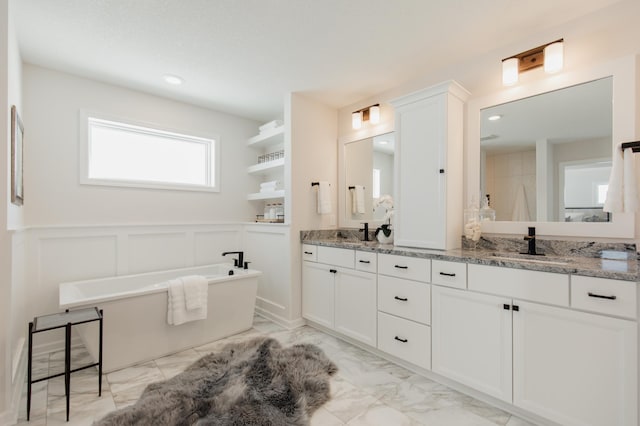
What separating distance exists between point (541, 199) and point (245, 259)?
330 cm

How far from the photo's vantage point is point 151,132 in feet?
11.5

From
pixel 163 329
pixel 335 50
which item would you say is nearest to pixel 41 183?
pixel 163 329

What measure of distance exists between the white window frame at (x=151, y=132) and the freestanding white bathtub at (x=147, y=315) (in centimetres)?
98

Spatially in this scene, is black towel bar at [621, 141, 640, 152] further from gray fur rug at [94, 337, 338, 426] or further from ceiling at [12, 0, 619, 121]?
gray fur rug at [94, 337, 338, 426]

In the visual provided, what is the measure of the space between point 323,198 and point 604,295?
2.42 meters

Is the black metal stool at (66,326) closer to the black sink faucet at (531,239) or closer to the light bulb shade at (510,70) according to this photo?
the black sink faucet at (531,239)

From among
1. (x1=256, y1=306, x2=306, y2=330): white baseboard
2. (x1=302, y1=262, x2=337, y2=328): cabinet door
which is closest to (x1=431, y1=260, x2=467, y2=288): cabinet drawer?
(x1=302, y1=262, x2=337, y2=328): cabinet door

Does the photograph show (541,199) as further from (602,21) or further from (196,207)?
(196,207)

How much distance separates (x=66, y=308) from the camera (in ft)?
7.00

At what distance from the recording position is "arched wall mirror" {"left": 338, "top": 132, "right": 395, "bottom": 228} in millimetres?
3197

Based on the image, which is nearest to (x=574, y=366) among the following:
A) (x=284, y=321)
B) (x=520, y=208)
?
(x=520, y=208)

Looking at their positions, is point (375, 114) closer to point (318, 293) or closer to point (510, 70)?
point (510, 70)

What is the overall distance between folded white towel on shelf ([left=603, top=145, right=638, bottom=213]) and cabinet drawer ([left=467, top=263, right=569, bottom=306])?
0.60 metres

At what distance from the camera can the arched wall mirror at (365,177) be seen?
320 cm
